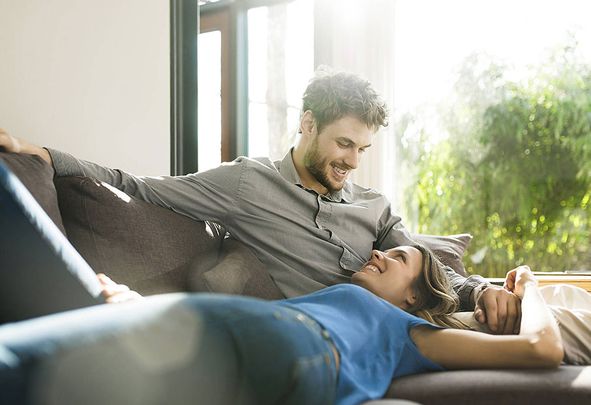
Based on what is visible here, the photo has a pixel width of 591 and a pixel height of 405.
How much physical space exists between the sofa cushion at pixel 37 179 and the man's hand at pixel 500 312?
1.13 m

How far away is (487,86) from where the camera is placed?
12.7ft

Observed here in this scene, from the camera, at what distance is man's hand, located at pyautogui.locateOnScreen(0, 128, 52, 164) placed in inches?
73.5

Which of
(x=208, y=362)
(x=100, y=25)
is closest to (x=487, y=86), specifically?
(x=100, y=25)

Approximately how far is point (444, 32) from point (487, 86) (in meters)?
0.40

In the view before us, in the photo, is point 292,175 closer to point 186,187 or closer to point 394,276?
point 186,187

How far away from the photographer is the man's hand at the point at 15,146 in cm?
187

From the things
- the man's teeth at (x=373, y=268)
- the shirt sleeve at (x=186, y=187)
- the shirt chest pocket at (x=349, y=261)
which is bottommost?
the shirt chest pocket at (x=349, y=261)

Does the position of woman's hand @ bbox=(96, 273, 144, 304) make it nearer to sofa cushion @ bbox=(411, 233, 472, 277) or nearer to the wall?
the wall

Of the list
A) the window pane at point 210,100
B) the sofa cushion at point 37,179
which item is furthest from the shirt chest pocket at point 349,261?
the window pane at point 210,100

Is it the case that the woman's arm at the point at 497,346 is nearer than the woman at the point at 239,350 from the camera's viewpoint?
No

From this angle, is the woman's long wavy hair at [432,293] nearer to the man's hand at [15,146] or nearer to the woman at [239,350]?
the woman at [239,350]

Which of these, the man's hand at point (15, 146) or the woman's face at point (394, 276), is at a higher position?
the man's hand at point (15, 146)

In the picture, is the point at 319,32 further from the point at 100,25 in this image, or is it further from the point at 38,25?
the point at 38,25

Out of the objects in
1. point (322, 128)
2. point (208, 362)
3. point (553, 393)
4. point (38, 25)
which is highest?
point (38, 25)
